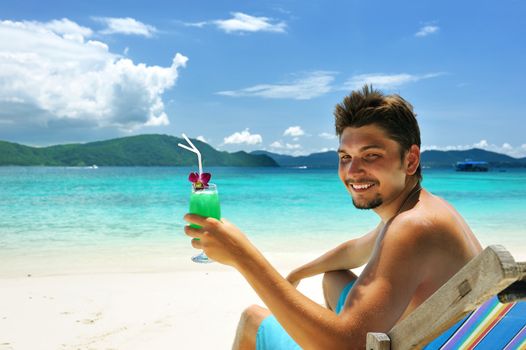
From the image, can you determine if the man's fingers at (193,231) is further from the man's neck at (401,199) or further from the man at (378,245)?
the man's neck at (401,199)

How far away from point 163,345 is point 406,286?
3037 mm

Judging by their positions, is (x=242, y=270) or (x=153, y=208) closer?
(x=242, y=270)

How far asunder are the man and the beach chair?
14 centimetres

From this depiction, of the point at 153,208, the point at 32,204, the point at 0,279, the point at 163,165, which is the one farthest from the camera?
the point at 163,165

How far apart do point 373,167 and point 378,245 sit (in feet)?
1.13

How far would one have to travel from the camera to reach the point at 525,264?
0.89 meters

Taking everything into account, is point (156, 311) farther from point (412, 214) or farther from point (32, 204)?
point (32, 204)

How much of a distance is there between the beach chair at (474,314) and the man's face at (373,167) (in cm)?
51

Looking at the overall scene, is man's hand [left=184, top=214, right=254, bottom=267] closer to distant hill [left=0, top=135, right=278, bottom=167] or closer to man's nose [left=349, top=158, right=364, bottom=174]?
man's nose [left=349, top=158, right=364, bottom=174]

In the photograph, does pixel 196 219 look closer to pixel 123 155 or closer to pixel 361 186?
pixel 361 186

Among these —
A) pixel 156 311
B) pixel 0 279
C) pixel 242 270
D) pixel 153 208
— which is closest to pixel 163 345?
pixel 156 311

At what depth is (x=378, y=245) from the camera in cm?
143

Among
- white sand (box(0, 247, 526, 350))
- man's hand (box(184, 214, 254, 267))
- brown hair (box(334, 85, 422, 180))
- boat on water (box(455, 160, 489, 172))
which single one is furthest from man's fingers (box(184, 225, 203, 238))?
boat on water (box(455, 160, 489, 172))

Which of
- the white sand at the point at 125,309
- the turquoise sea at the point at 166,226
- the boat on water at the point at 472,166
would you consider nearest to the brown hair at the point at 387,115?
the white sand at the point at 125,309
